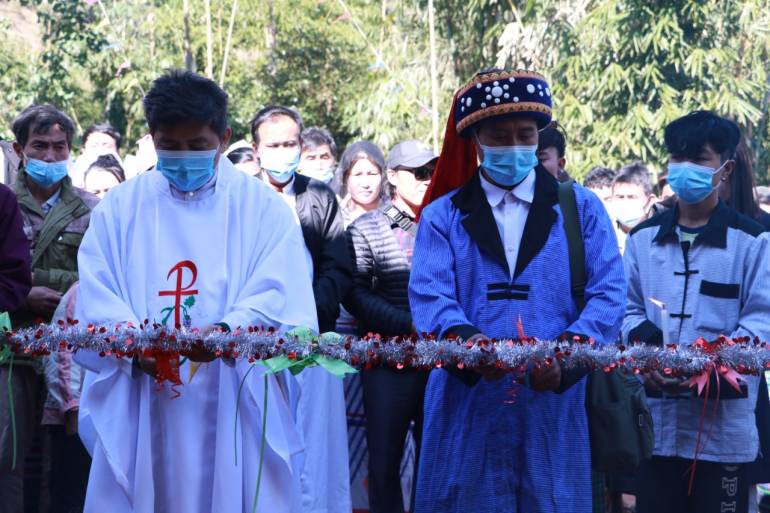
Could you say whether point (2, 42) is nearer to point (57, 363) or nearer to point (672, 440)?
point (57, 363)

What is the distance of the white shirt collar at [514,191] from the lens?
4.65m

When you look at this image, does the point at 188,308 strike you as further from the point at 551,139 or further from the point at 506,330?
the point at 551,139

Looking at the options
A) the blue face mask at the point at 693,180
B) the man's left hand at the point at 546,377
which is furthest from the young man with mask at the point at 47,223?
the blue face mask at the point at 693,180

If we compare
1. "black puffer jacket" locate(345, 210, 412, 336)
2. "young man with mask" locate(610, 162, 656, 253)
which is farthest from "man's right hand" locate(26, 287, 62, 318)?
"young man with mask" locate(610, 162, 656, 253)

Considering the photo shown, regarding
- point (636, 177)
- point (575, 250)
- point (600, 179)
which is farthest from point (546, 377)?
point (600, 179)

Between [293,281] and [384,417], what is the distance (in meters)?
1.79

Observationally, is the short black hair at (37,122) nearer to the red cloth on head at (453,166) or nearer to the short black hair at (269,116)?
the short black hair at (269,116)

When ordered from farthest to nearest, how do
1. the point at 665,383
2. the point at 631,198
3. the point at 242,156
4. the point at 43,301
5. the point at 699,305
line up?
1. the point at 631,198
2. the point at 242,156
3. the point at 43,301
4. the point at 699,305
5. the point at 665,383

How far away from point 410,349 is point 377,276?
96.3 inches

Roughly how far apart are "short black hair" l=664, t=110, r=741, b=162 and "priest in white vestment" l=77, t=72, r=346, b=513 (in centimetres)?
198

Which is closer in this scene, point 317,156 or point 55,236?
point 55,236

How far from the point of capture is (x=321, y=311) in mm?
6324

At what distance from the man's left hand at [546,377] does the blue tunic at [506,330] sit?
0.20 meters

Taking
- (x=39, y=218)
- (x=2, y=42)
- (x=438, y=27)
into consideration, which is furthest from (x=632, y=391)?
(x=2, y=42)
